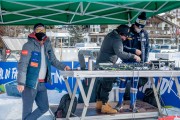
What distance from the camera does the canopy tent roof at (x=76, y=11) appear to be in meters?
5.67

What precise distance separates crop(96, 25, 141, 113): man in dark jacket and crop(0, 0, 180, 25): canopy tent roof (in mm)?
648

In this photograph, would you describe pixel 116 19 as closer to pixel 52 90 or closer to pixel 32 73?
pixel 52 90

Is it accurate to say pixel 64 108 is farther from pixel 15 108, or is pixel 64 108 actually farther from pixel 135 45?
pixel 135 45

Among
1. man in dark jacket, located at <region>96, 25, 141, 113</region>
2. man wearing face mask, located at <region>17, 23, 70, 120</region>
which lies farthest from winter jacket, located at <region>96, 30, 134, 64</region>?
man wearing face mask, located at <region>17, 23, 70, 120</region>

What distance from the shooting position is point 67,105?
500cm

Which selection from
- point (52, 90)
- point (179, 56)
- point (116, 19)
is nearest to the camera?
point (116, 19)

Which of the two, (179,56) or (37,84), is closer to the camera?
(37,84)

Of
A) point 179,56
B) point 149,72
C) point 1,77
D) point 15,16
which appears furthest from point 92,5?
point 179,56

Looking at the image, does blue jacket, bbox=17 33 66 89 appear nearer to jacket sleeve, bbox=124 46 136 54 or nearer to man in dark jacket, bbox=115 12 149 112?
man in dark jacket, bbox=115 12 149 112

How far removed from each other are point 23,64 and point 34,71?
0.61ft

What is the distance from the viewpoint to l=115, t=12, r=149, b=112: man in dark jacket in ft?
17.2

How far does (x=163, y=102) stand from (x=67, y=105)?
2105mm

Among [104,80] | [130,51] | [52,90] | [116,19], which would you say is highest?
[116,19]

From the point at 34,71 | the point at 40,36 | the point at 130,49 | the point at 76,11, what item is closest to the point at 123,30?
the point at 130,49
